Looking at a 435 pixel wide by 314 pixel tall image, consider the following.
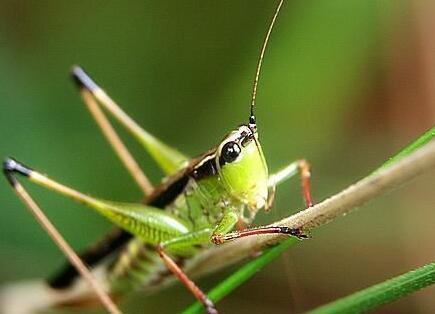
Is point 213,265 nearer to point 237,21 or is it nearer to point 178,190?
point 178,190

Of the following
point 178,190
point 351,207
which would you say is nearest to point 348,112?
point 178,190

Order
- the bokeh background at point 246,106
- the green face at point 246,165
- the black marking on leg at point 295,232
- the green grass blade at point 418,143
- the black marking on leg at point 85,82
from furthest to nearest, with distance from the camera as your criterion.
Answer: the bokeh background at point 246,106
the black marking on leg at point 85,82
the green face at point 246,165
the black marking on leg at point 295,232
the green grass blade at point 418,143

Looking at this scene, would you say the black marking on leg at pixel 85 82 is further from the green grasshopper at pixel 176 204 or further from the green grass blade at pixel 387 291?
the green grass blade at pixel 387 291

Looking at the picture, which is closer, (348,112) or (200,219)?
(200,219)

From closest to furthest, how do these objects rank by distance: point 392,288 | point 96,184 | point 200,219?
point 392,288 < point 200,219 < point 96,184

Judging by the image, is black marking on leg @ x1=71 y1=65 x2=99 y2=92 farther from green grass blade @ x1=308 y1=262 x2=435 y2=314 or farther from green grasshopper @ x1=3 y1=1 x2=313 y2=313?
green grass blade @ x1=308 y1=262 x2=435 y2=314

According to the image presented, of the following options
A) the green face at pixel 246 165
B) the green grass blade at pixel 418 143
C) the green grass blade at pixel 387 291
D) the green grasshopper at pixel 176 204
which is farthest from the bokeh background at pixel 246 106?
the green grass blade at pixel 418 143
